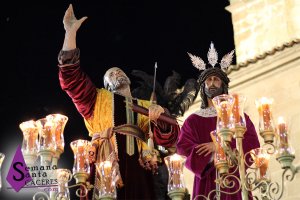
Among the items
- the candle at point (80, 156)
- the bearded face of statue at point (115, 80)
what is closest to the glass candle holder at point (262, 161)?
the candle at point (80, 156)

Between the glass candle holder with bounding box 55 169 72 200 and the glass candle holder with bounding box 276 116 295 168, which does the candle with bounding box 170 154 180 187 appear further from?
the glass candle holder with bounding box 55 169 72 200

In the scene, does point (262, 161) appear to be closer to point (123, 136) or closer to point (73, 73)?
point (123, 136)

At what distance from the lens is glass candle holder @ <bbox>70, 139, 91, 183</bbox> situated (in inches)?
256

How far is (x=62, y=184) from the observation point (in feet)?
22.1

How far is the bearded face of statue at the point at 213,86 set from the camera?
7625 mm

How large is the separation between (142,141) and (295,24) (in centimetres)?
273

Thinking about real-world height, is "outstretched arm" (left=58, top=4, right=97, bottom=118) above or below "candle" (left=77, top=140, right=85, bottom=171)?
above

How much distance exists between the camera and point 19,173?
310 inches

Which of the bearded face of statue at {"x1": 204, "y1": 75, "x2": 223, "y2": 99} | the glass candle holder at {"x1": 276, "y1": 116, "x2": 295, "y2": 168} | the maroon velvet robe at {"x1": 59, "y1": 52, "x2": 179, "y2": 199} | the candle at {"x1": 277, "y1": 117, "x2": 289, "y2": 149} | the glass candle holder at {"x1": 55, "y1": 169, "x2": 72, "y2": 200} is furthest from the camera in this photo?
the bearded face of statue at {"x1": 204, "y1": 75, "x2": 223, "y2": 99}

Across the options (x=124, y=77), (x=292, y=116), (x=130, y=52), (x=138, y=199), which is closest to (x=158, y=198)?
(x=138, y=199)

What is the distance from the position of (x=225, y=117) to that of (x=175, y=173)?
0.55m

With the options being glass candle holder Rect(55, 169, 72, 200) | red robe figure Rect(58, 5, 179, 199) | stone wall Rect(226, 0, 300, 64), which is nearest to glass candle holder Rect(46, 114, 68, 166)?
glass candle holder Rect(55, 169, 72, 200)

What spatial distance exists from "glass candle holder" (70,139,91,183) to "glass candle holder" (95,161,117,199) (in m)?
0.13

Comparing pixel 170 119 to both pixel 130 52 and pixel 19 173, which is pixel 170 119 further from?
pixel 130 52
